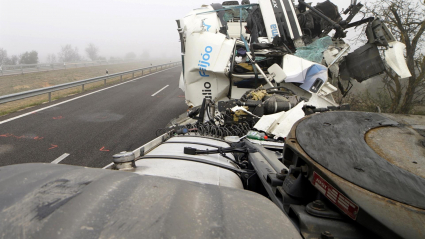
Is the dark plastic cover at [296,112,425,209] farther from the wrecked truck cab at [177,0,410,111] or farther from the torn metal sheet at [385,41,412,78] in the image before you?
the torn metal sheet at [385,41,412,78]

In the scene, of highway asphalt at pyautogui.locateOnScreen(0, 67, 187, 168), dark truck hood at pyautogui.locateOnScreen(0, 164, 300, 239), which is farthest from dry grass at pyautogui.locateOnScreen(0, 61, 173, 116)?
dark truck hood at pyautogui.locateOnScreen(0, 164, 300, 239)

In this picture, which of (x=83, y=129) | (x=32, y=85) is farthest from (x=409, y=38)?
(x=32, y=85)

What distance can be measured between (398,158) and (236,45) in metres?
6.00

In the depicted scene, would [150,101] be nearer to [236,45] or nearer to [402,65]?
[236,45]

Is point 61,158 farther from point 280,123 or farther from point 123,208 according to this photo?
point 123,208

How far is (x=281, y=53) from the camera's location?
6648 mm

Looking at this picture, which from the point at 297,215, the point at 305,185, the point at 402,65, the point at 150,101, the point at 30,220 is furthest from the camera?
the point at 150,101

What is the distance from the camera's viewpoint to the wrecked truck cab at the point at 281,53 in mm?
6285

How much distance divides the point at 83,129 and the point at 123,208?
7.86m

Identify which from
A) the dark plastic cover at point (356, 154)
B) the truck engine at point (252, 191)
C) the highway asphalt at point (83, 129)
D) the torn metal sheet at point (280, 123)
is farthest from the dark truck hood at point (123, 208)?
the highway asphalt at point (83, 129)

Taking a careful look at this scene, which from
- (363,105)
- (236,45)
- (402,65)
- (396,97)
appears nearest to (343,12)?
(402,65)

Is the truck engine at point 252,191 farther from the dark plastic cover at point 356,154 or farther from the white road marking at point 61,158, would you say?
the white road marking at point 61,158

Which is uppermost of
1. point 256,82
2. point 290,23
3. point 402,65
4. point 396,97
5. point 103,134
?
point 290,23

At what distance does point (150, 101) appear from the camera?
13469 millimetres
